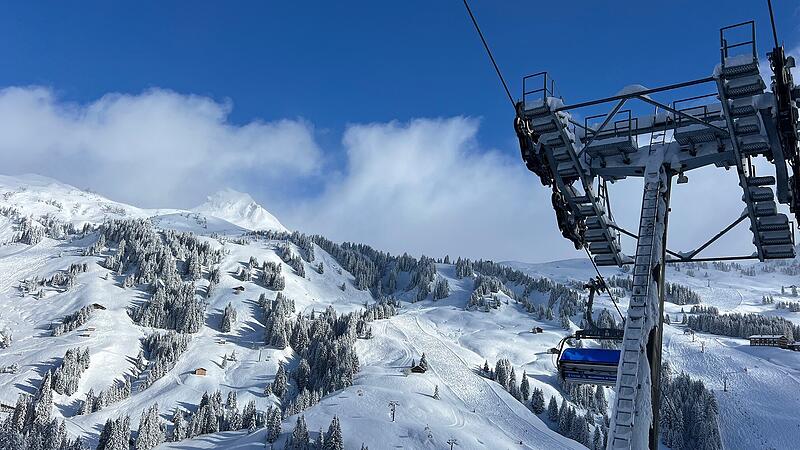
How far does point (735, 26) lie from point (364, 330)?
567 feet

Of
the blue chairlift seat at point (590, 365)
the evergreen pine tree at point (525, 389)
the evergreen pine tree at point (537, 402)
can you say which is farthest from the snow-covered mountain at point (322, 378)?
the blue chairlift seat at point (590, 365)

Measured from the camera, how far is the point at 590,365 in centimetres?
1593

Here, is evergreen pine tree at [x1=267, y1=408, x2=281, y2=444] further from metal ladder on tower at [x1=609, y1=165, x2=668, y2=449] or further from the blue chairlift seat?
metal ladder on tower at [x1=609, y1=165, x2=668, y2=449]

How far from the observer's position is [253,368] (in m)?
162

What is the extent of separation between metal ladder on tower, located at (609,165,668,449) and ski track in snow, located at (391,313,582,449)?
350 feet

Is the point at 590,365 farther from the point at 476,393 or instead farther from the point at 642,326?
the point at 476,393

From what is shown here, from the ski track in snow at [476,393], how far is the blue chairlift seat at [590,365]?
100m

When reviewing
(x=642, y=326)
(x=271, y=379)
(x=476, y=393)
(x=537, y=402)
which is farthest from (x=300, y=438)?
(x=642, y=326)

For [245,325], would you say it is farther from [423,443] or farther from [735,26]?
[735,26]

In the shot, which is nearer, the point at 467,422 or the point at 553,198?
the point at 553,198

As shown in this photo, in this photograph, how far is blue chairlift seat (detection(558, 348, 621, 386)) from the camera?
1565 cm

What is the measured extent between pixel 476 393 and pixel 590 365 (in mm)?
130528

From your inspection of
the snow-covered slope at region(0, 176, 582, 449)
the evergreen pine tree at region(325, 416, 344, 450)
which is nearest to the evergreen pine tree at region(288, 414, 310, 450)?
the evergreen pine tree at region(325, 416, 344, 450)

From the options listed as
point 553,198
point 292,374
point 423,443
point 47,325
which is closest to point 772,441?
point 423,443
